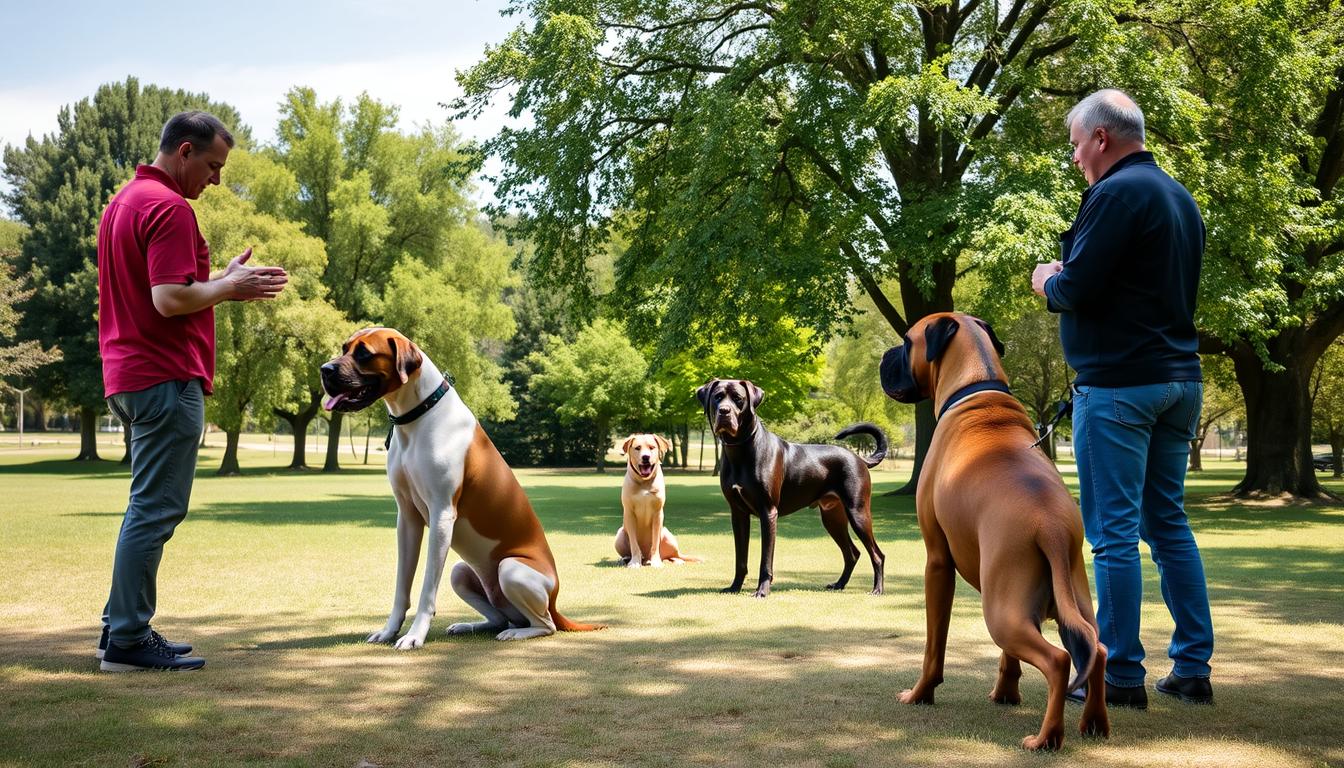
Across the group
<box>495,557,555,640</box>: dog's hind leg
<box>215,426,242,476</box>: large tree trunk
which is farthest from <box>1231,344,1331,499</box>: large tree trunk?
<box>215,426,242,476</box>: large tree trunk

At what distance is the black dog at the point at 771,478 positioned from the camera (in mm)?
8055

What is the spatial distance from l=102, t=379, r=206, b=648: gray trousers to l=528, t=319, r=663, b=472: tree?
135ft

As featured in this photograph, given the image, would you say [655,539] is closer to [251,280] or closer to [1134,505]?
[251,280]

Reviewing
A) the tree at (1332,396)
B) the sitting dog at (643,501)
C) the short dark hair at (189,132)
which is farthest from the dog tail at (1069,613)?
the tree at (1332,396)

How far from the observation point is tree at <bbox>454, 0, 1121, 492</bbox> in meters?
17.5

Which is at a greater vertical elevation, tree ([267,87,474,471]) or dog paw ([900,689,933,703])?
tree ([267,87,474,471])

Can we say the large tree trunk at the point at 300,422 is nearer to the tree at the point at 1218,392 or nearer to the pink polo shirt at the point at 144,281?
the tree at the point at 1218,392

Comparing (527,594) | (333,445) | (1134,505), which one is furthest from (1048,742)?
(333,445)

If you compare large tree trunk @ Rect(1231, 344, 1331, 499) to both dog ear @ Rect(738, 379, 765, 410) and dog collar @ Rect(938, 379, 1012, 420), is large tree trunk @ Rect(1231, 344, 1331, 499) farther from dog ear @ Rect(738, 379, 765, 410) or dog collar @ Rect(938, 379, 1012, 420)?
dog collar @ Rect(938, 379, 1012, 420)

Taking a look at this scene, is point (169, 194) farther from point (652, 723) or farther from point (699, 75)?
point (699, 75)

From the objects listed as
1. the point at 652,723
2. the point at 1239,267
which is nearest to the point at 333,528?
the point at 652,723

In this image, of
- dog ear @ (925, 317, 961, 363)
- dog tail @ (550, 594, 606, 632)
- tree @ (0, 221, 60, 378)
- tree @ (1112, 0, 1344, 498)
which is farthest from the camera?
tree @ (0, 221, 60, 378)

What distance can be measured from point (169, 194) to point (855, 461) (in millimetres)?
5634

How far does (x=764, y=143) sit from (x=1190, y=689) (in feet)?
47.3
